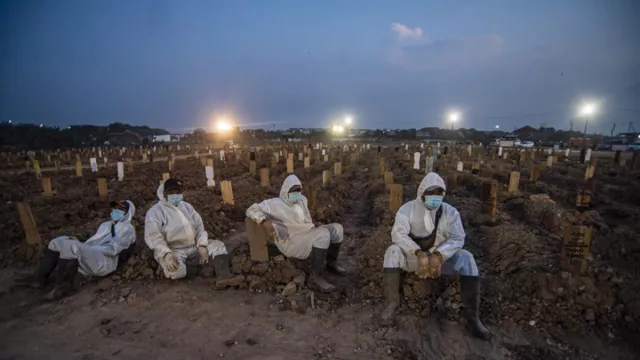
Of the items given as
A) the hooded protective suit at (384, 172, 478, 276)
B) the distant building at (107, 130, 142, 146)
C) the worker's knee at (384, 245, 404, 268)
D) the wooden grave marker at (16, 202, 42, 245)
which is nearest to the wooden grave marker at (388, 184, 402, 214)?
the hooded protective suit at (384, 172, 478, 276)

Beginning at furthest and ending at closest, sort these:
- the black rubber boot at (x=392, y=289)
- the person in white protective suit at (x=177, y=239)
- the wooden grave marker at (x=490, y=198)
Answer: the wooden grave marker at (x=490, y=198) → the person in white protective suit at (x=177, y=239) → the black rubber boot at (x=392, y=289)

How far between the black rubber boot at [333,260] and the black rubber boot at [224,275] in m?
1.35

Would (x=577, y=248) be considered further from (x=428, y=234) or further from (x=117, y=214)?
(x=117, y=214)

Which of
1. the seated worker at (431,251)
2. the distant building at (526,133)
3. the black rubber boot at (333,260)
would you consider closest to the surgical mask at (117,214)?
the black rubber boot at (333,260)

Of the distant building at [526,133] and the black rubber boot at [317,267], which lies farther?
the distant building at [526,133]

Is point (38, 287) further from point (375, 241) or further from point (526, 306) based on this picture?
point (526, 306)

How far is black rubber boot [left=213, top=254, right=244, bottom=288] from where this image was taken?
4.36 meters

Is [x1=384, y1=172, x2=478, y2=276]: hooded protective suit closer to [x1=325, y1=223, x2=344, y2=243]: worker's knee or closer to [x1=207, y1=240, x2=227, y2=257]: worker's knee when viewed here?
[x1=325, y1=223, x2=344, y2=243]: worker's knee

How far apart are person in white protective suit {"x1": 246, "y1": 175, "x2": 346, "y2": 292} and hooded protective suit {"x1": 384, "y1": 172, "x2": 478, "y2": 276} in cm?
105

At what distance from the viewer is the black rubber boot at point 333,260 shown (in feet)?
16.2

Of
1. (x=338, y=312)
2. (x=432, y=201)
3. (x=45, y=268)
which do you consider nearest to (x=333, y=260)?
(x=338, y=312)

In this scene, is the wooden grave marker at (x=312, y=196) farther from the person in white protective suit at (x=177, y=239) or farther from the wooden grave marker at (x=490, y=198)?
the wooden grave marker at (x=490, y=198)

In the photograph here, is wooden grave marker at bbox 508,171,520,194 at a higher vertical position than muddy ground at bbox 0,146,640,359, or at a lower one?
higher

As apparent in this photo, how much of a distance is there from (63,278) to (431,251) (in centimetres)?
461
